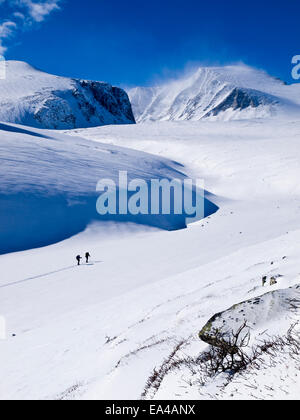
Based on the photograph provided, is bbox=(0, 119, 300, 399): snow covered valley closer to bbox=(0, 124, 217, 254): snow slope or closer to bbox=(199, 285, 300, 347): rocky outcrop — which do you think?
bbox=(199, 285, 300, 347): rocky outcrop

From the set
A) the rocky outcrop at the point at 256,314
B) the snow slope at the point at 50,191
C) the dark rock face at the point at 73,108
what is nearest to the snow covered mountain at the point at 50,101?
the dark rock face at the point at 73,108

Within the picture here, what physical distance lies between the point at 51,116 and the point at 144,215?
134114mm

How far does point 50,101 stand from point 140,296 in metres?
158

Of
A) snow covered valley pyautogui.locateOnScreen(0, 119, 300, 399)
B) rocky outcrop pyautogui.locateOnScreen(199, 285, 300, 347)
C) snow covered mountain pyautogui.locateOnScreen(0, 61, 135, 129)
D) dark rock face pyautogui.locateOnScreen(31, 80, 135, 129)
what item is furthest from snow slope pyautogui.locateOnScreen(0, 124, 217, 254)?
dark rock face pyautogui.locateOnScreen(31, 80, 135, 129)

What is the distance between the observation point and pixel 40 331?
11.2 meters

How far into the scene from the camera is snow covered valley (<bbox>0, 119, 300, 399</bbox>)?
5004 millimetres

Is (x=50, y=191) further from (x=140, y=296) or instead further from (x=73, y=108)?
(x=73, y=108)

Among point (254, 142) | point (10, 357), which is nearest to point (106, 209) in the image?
point (10, 357)

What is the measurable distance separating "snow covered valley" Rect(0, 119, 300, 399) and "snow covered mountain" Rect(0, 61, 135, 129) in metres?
109

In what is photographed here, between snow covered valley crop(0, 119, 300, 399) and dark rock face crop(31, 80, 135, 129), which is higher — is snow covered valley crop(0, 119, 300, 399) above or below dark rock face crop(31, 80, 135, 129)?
below

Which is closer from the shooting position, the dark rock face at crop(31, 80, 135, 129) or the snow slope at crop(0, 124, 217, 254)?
the snow slope at crop(0, 124, 217, 254)

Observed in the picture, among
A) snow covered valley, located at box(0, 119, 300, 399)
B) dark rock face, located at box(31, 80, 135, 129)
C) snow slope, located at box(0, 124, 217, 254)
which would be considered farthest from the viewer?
dark rock face, located at box(31, 80, 135, 129)

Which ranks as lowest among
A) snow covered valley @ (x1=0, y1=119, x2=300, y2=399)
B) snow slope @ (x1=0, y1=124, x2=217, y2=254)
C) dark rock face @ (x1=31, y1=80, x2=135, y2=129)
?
snow covered valley @ (x1=0, y1=119, x2=300, y2=399)

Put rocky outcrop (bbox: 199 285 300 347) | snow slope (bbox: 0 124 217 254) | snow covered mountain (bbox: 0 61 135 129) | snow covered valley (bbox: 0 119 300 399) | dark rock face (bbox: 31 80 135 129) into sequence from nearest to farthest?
snow covered valley (bbox: 0 119 300 399) → rocky outcrop (bbox: 199 285 300 347) → snow slope (bbox: 0 124 217 254) → snow covered mountain (bbox: 0 61 135 129) → dark rock face (bbox: 31 80 135 129)
